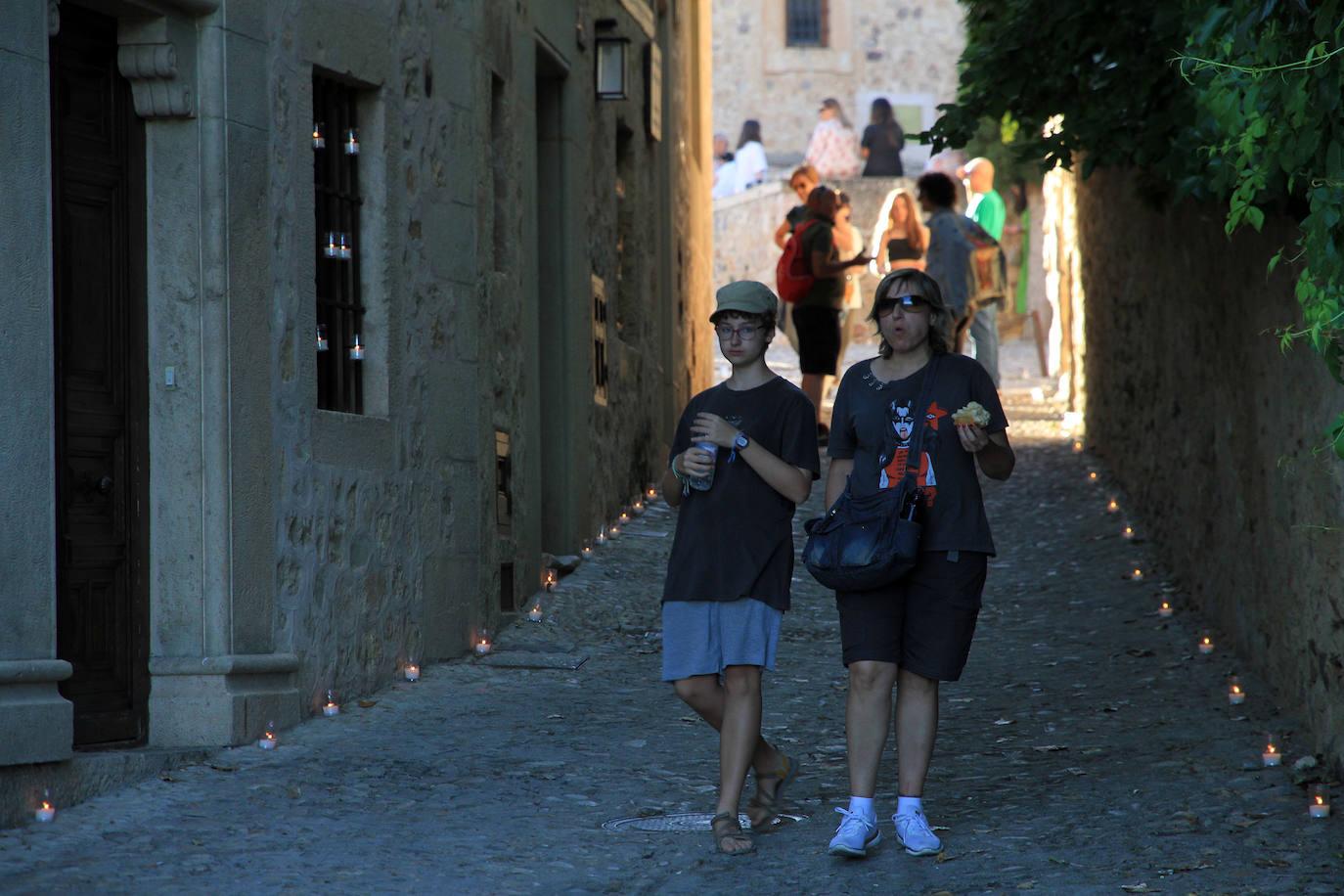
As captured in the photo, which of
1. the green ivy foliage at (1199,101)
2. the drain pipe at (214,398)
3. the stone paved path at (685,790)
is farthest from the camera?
the drain pipe at (214,398)

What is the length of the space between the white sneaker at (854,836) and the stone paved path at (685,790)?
50mm

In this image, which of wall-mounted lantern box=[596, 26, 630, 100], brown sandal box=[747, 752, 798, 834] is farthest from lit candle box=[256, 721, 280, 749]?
wall-mounted lantern box=[596, 26, 630, 100]

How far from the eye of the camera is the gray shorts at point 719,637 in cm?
566

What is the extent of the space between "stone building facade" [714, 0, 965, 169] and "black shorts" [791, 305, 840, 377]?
114 feet

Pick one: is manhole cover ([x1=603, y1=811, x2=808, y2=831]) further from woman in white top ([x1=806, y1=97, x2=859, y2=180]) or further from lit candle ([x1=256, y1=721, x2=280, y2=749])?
woman in white top ([x1=806, y1=97, x2=859, y2=180])

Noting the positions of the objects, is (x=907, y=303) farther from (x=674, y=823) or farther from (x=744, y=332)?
(x=674, y=823)

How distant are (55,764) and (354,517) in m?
2.02

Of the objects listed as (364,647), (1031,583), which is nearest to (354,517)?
(364,647)

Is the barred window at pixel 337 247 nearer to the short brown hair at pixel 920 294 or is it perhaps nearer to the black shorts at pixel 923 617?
the short brown hair at pixel 920 294

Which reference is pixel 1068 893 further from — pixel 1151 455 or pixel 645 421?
pixel 645 421

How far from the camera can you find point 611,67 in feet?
40.5

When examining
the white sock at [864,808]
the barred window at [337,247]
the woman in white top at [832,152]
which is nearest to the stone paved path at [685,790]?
the white sock at [864,808]

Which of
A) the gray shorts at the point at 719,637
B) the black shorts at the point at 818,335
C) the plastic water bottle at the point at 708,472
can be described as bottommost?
the gray shorts at the point at 719,637

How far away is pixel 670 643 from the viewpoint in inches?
226
